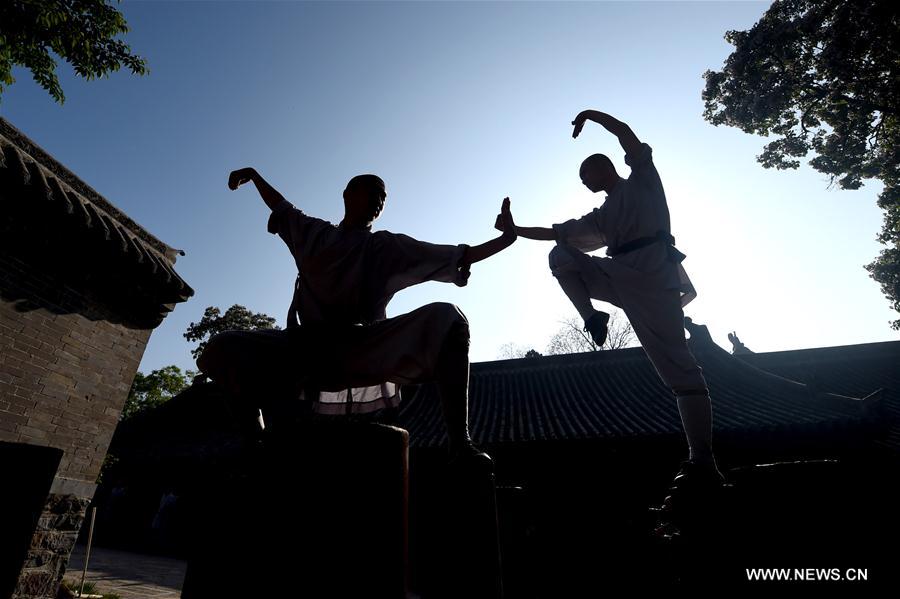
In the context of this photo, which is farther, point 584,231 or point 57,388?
point 57,388

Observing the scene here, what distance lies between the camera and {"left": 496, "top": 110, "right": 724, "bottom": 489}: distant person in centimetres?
232

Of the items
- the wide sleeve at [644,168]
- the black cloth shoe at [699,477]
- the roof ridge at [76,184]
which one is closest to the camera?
the black cloth shoe at [699,477]

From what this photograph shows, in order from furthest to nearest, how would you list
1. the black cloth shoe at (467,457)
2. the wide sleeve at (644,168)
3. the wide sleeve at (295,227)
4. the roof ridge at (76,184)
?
the roof ridge at (76,184) → the wide sleeve at (644,168) → the wide sleeve at (295,227) → the black cloth shoe at (467,457)

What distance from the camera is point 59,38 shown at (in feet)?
21.0

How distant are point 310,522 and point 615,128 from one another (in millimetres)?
2732

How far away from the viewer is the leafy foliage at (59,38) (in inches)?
229

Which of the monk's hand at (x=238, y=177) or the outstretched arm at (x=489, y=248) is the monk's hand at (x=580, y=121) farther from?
the monk's hand at (x=238, y=177)

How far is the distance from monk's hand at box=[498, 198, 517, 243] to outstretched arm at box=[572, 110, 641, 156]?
0.75 metres

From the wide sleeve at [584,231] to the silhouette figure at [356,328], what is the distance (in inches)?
23.2

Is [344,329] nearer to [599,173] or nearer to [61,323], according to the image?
[599,173]

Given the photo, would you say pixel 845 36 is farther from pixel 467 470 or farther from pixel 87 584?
pixel 87 584

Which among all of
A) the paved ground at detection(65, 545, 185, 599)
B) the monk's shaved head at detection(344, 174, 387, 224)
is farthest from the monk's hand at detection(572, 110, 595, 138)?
the paved ground at detection(65, 545, 185, 599)

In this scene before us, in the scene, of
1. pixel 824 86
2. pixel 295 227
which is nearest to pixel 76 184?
pixel 295 227

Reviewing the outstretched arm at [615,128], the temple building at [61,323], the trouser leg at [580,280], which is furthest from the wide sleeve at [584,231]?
the temple building at [61,323]
